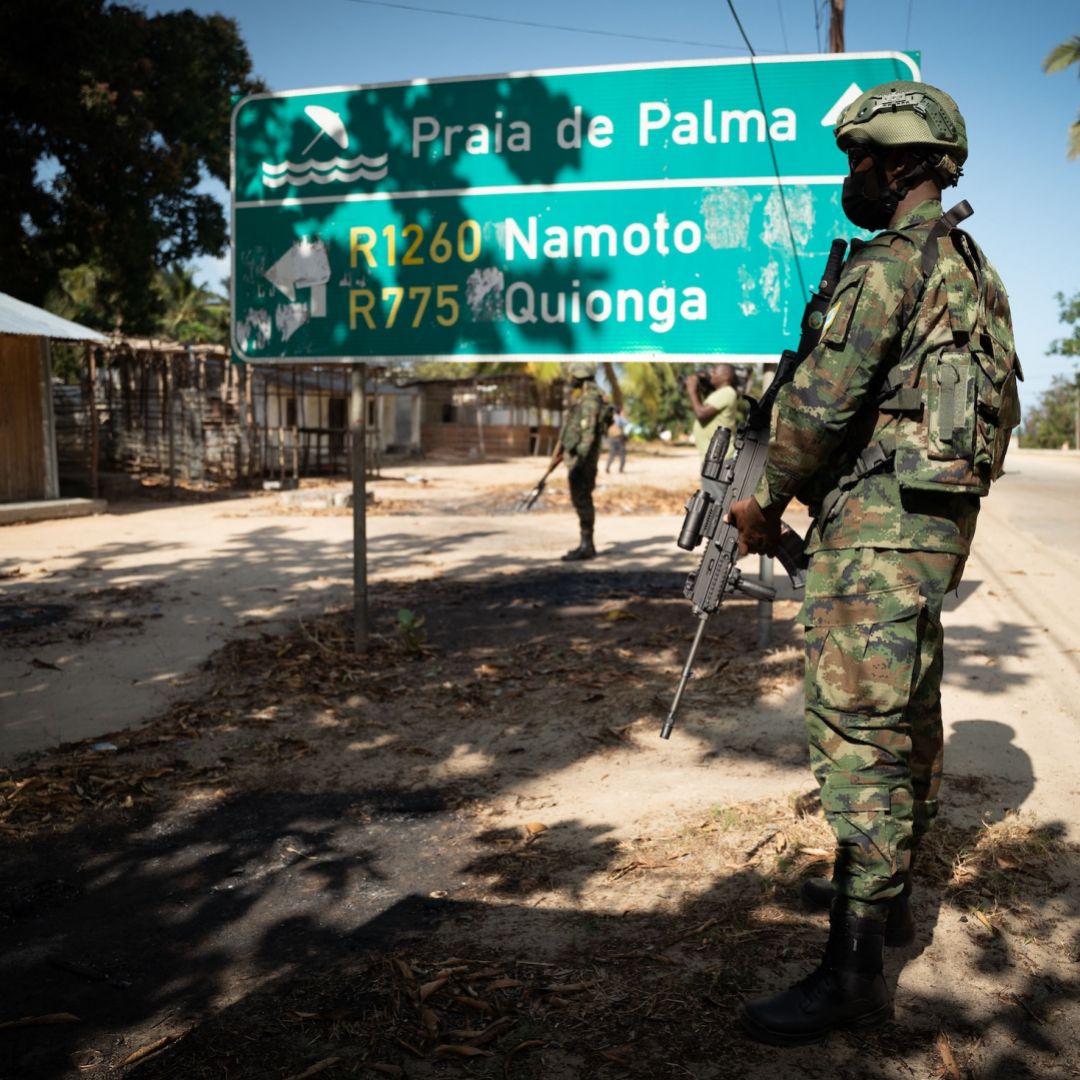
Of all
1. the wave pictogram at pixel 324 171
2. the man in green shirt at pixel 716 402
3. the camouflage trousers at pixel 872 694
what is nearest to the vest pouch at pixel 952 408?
the camouflage trousers at pixel 872 694

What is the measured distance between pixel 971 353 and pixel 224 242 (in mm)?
19544

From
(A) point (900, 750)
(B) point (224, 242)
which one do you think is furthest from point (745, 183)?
(B) point (224, 242)

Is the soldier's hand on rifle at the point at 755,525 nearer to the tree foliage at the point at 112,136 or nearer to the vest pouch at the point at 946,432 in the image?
the vest pouch at the point at 946,432

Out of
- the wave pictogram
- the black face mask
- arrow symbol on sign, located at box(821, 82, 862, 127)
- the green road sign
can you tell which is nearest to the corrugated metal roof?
the wave pictogram

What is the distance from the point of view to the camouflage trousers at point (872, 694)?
7.52ft

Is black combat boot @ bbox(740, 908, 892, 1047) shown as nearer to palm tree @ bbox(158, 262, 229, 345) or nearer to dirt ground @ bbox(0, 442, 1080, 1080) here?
dirt ground @ bbox(0, 442, 1080, 1080)

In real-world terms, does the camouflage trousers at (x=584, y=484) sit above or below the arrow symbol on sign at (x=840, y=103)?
below

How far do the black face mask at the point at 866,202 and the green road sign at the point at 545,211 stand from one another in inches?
98.1

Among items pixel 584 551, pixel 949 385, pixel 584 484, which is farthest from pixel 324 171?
pixel 584 551

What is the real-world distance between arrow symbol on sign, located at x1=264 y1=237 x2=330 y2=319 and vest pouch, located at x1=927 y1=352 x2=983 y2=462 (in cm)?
404

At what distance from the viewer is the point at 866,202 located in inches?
99.4

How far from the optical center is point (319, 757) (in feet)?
14.0

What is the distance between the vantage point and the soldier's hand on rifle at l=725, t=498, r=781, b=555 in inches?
105

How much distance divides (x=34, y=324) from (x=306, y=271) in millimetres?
8990
